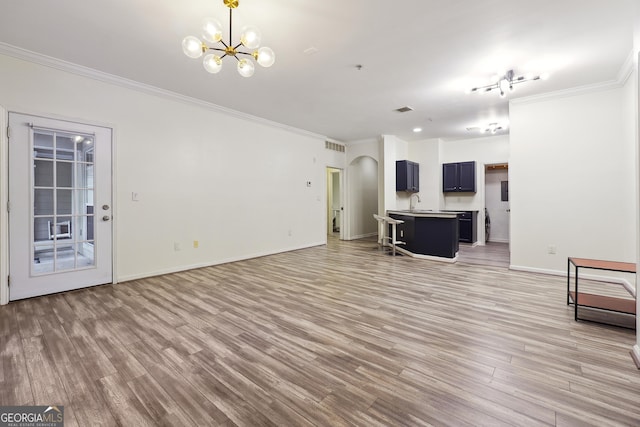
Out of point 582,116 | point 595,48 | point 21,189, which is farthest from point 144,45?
point 582,116

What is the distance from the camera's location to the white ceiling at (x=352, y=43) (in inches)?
98.7

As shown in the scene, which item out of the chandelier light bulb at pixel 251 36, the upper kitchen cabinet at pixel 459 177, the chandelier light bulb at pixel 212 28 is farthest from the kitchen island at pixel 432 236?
the chandelier light bulb at pixel 212 28

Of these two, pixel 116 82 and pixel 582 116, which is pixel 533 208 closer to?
pixel 582 116

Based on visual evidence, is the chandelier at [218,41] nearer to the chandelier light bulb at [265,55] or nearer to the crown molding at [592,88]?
the chandelier light bulb at [265,55]

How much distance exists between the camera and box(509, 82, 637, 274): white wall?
13.1 ft

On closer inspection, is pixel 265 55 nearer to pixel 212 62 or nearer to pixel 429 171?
pixel 212 62

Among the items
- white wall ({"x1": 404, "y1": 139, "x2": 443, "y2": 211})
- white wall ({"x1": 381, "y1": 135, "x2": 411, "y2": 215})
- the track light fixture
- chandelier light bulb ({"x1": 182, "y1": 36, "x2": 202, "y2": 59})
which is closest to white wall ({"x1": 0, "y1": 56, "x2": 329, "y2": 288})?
white wall ({"x1": 381, "y1": 135, "x2": 411, "y2": 215})

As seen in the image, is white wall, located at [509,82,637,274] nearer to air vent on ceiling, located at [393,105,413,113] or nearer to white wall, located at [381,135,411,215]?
A: air vent on ceiling, located at [393,105,413,113]

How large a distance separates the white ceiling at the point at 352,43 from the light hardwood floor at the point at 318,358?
288 cm

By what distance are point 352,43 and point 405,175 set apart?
4.90 meters

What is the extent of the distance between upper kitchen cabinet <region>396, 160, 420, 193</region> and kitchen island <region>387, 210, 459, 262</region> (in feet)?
5.18

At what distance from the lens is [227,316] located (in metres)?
2.89

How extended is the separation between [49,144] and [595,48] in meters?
6.59

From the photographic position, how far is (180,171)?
15.4 feet
